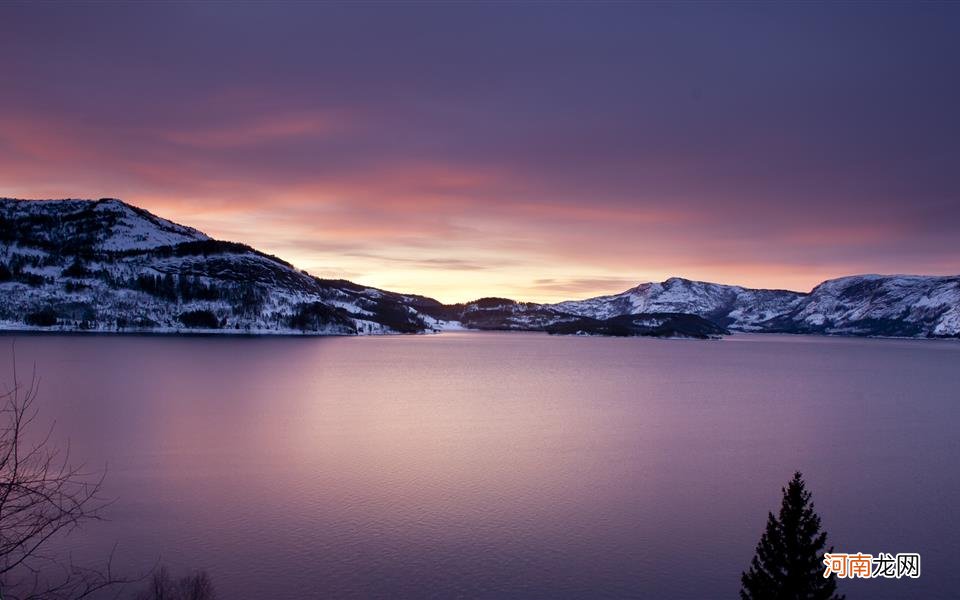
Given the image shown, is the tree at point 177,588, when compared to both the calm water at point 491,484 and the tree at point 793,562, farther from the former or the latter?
the tree at point 793,562

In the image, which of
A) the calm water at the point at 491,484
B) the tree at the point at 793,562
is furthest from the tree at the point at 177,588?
the tree at the point at 793,562

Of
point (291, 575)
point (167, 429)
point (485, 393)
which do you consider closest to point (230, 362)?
point (485, 393)

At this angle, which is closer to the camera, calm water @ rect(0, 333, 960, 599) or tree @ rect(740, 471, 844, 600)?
tree @ rect(740, 471, 844, 600)

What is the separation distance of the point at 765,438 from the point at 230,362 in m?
103

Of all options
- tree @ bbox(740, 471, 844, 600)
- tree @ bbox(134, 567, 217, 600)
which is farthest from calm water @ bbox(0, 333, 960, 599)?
tree @ bbox(740, 471, 844, 600)

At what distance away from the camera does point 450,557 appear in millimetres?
25672

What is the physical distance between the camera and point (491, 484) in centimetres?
3722

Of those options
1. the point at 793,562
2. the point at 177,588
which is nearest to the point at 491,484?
the point at 177,588

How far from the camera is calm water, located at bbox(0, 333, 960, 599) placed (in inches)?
968

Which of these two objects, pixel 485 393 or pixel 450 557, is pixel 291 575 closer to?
pixel 450 557

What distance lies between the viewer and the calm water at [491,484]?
24578 mm

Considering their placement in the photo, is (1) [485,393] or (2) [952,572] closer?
(2) [952,572]

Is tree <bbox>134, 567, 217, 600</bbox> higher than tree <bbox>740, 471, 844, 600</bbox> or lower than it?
lower

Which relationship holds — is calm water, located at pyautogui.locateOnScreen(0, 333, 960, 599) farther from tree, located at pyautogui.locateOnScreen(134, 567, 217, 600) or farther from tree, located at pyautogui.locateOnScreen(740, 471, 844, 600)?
tree, located at pyautogui.locateOnScreen(740, 471, 844, 600)
